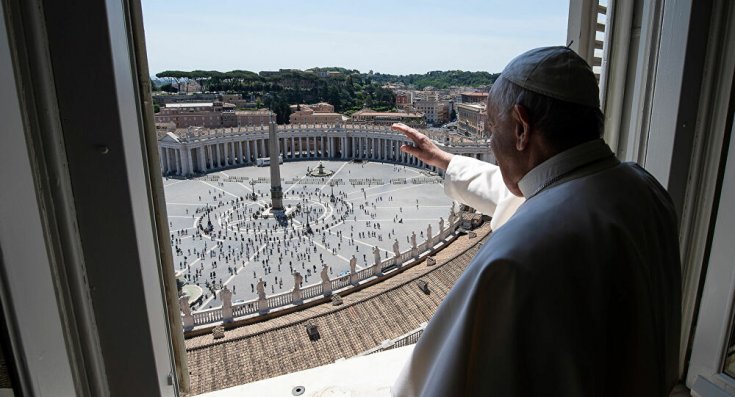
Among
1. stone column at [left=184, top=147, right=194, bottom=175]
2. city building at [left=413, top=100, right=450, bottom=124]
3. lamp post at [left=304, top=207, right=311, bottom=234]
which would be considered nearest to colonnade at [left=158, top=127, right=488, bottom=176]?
stone column at [left=184, top=147, right=194, bottom=175]

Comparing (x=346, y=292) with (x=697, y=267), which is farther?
(x=346, y=292)

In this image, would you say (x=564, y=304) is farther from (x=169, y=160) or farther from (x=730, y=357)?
(x=169, y=160)

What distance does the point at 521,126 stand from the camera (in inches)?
26.8

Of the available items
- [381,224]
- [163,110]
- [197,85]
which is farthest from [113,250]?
[197,85]

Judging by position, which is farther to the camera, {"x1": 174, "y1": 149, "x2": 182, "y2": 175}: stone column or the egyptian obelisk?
{"x1": 174, "y1": 149, "x2": 182, "y2": 175}: stone column

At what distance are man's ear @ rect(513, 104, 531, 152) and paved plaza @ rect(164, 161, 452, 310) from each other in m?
10.5

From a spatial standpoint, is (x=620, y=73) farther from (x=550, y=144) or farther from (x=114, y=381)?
(x=114, y=381)

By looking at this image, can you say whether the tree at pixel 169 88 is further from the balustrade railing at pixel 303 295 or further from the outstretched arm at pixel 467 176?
the outstretched arm at pixel 467 176

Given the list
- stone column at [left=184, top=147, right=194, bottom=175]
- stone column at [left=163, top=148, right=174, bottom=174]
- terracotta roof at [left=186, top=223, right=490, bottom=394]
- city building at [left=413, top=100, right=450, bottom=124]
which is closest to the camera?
terracotta roof at [left=186, top=223, right=490, bottom=394]

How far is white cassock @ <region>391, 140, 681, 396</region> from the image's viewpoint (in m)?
0.55

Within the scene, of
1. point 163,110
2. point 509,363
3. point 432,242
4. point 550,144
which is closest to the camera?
point 509,363

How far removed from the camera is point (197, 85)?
143ft

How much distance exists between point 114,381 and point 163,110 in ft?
115

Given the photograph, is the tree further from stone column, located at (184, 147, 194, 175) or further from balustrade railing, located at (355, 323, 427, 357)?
balustrade railing, located at (355, 323, 427, 357)
